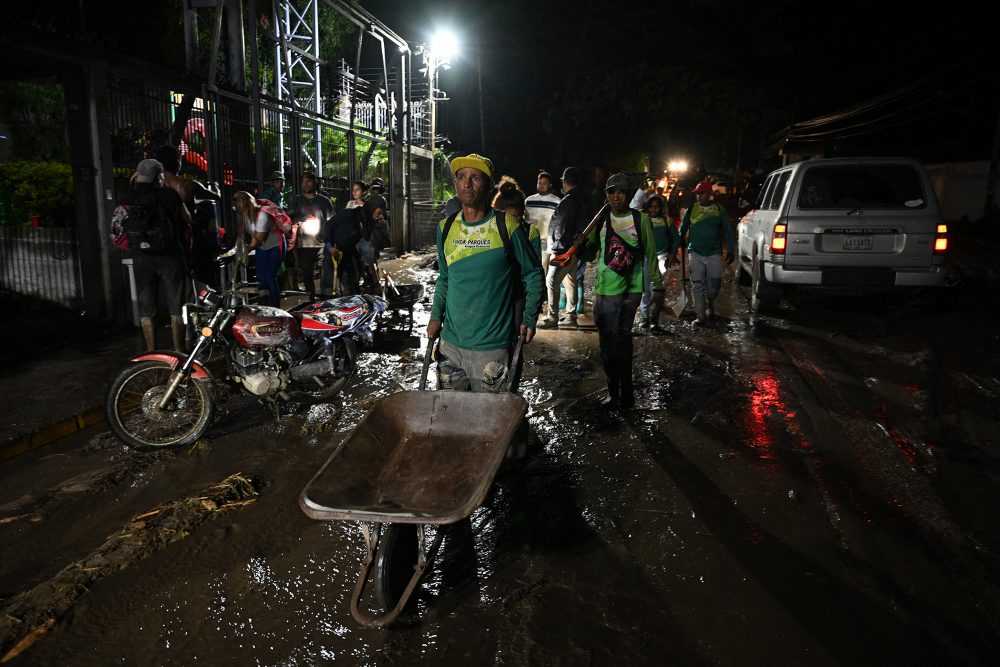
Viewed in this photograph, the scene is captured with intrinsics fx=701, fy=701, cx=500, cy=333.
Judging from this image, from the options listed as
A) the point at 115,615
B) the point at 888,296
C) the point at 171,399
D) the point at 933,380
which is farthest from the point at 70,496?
the point at 888,296

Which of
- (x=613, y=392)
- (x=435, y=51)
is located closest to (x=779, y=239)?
(x=613, y=392)

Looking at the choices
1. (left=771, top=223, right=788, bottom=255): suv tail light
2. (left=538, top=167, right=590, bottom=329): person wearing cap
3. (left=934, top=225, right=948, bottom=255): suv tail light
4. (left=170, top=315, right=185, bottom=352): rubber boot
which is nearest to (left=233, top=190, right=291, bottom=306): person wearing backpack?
(left=170, top=315, right=185, bottom=352): rubber boot

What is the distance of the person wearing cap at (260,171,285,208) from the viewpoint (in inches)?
434

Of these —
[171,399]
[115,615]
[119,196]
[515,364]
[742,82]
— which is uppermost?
[742,82]

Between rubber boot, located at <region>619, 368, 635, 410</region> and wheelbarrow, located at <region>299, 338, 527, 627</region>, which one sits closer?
wheelbarrow, located at <region>299, 338, 527, 627</region>

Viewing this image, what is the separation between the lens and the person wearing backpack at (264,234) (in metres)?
8.93

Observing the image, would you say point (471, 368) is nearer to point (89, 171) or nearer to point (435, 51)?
point (89, 171)

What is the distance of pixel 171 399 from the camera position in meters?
5.36

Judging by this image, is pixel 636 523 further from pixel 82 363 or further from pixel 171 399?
pixel 82 363

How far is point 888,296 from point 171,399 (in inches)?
393

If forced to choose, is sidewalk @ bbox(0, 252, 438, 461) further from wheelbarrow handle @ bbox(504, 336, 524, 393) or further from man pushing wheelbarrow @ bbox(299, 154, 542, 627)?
wheelbarrow handle @ bbox(504, 336, 524, 393)

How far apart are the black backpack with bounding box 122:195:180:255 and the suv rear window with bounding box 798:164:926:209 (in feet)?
24.7

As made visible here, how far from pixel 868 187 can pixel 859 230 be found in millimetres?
1056

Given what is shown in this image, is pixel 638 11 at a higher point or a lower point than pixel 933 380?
higher
